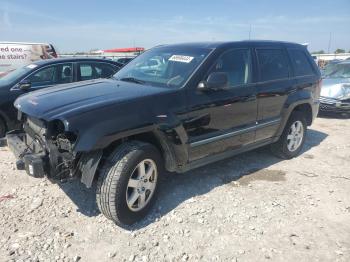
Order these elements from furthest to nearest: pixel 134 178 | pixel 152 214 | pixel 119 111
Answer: pixel 152 214
pixel 134 178
pixel 119 111

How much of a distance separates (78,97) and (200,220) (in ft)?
5.94

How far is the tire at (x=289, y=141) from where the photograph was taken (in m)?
5.60

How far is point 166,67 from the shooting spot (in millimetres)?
4340

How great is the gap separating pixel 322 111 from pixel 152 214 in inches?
293

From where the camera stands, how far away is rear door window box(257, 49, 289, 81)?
16.2 feet

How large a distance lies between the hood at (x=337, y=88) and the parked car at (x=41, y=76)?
582 cm

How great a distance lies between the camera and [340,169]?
5.36 metres

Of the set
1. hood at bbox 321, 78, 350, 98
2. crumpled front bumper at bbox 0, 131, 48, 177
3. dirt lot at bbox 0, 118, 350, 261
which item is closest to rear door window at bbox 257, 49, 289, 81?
dirt lot at bbox 0, 118, 350, 261

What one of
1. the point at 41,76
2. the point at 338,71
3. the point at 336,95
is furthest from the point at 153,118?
the point at 338,71

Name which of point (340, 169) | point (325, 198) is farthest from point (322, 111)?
point (325, 198)

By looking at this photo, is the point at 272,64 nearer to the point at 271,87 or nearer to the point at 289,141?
the point at 271,87

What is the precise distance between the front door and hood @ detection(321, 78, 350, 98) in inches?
223

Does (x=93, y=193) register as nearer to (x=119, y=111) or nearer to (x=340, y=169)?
(x=119, y=111)

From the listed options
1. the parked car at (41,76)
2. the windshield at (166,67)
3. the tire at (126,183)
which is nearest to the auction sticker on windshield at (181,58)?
the windshield at (166,67)
